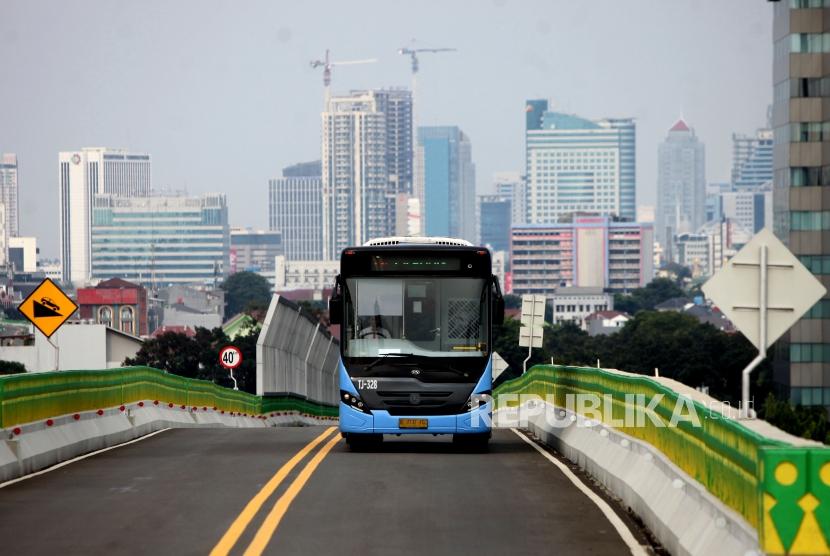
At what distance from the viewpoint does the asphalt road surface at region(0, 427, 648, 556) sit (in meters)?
14.0

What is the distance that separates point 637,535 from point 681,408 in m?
1.16

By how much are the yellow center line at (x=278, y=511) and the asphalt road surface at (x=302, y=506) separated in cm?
2

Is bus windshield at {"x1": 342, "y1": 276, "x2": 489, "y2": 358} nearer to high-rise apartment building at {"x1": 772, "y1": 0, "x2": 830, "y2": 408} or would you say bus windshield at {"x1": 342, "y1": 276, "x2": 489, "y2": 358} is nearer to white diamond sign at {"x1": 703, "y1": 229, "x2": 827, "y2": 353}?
white diamond sign at {"x1": 703, "y1": 229, "x2": 827, "y2": 353}

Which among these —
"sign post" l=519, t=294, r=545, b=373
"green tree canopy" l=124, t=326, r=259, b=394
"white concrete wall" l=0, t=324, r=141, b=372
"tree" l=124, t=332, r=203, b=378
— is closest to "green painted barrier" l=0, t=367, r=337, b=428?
"sign post" l=519, t=294, r=545, b=373

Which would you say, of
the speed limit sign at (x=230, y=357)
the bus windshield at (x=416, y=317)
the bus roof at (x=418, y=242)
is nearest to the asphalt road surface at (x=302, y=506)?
the bus windshield at (x=416, y=317)

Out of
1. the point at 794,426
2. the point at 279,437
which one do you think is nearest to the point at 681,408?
the point at 279,437

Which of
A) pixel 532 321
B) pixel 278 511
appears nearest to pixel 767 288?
pixel 278 511

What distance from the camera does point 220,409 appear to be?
151 ft

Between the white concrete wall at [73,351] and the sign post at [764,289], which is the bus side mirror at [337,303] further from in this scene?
the white concrete wall at [73,351]

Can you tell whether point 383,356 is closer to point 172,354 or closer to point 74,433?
point 74,433

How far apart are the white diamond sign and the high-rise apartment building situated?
9134 cm

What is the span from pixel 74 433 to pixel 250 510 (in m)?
7.77

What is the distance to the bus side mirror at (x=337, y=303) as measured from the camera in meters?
23.2

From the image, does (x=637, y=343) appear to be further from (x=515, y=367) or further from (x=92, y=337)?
(x=92, y=337)
